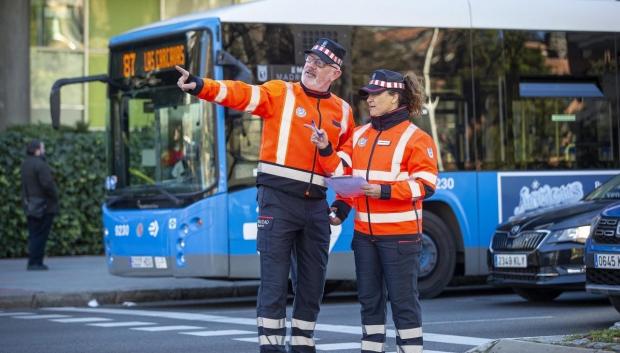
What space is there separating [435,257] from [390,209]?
25.2ft

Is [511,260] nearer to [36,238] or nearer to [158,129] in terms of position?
[158,129]

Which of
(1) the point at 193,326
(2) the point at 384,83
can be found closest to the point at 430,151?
(2) the point at 384,83

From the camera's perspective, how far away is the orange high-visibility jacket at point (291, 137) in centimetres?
789

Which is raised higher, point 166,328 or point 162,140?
point 162,140

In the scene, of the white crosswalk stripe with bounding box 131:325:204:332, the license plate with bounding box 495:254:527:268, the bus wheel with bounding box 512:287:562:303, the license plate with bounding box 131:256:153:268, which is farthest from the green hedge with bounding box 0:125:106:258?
the license plate with bounding box 495:254:527:268

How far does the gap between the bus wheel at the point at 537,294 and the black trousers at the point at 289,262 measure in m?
7.03

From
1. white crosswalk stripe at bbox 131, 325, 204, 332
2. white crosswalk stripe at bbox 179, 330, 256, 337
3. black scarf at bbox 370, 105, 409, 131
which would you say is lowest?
white crosswalk stripe at bbox 131, 325, 204, 332

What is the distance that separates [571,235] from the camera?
13367 millimetres

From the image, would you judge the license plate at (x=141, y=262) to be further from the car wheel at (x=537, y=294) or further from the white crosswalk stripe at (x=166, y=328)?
the car wheel at (x=537, y=294)

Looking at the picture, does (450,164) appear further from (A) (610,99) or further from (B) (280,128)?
(B) (280,128)

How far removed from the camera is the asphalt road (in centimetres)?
1056

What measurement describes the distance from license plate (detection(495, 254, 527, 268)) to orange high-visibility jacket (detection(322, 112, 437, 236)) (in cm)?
604

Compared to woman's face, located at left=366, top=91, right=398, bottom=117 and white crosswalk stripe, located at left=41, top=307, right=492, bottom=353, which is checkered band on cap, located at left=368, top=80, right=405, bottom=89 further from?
white crosswalk stripe, located at left=41, top=307, right=492, bottom=353

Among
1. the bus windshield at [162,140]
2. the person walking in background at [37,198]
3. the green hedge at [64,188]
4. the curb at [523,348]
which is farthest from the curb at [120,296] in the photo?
the curb at [523,348]
